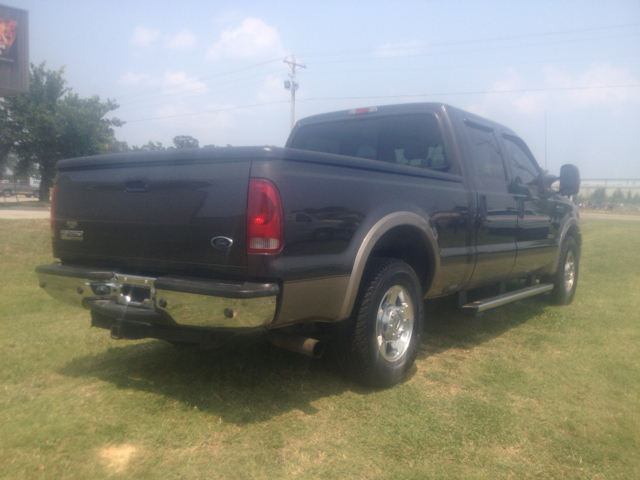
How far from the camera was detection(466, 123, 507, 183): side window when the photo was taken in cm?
478

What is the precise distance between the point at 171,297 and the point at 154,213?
1.78 ft

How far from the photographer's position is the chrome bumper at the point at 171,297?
2.73m

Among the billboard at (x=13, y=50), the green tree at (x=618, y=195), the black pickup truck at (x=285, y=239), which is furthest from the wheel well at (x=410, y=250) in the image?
the green tree at (x=618, y=195)

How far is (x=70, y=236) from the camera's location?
3580mm

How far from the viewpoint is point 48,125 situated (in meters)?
26.6

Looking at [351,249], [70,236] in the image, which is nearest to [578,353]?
[351,249]

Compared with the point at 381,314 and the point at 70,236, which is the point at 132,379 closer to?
the point at 70,236

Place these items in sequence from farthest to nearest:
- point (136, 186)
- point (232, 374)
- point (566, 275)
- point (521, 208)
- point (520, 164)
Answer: point (566, 275) → point (520, 164) → point (521, 208) → point (232, 374) → point (136, 186)

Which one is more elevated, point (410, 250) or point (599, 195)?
point (599, 195)

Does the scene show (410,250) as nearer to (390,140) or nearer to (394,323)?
(394,323)

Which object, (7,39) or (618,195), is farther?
(618,195)

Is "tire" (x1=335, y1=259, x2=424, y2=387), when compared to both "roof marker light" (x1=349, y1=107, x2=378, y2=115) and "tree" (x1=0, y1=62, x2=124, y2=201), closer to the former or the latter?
"roof marker light" (x1=349, y1=107, x2=378, y2=115)

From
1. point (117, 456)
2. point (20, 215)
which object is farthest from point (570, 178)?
point (20, 215)

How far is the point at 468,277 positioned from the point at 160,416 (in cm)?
274
